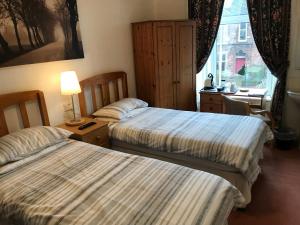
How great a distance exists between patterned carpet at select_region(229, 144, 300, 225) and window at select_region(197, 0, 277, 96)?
1.28 meters

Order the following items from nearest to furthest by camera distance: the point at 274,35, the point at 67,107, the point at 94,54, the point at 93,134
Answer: the point at 93,134 → the point at 67,107 → the point at 94,54 → the point at 274,35

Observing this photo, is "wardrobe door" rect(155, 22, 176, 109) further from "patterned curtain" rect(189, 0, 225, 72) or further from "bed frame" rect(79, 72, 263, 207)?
"patterned curtain" rect(189, 0, 225, 72)

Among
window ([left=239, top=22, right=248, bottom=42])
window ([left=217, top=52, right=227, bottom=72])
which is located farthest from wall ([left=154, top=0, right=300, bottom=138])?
window ([left=217, top=52, right=227, bottom=72])

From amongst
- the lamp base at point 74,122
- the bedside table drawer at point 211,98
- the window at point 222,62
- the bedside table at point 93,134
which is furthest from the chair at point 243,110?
the lamp base at point 74,122

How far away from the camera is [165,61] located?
3652mm

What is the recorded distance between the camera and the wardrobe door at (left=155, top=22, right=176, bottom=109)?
3.52 meters

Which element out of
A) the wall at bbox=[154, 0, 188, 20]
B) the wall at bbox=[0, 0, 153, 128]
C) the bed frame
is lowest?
the bed frame

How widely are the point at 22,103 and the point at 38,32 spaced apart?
2.43 feet

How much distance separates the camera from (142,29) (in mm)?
3557

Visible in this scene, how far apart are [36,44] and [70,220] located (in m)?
1.87

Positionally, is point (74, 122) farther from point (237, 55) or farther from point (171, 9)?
point (237, 55)

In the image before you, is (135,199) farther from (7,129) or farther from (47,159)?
(7,129)

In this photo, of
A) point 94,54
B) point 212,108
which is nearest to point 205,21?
point 212,108

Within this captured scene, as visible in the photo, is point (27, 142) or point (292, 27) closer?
point (27, 142)
